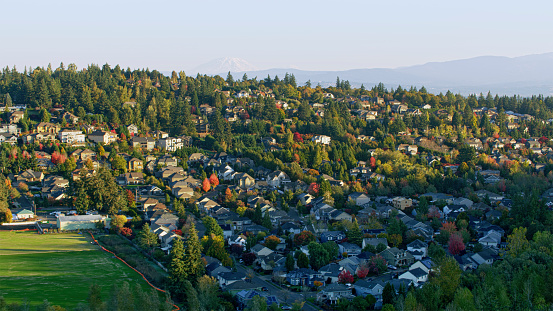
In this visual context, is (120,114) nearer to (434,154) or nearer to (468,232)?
(434,154)

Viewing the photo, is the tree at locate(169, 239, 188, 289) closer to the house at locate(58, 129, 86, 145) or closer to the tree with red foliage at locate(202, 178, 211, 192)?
the tree with red foliage at locate(202, 178, 211, 192)

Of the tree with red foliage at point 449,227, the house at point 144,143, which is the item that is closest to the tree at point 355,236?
the tree with red foliage at point 449,227

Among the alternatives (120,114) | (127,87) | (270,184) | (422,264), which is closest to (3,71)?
(127,87)

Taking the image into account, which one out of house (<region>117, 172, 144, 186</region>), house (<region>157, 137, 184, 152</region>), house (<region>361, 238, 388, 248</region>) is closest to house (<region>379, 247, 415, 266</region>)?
house (<region>361, 238, 388, 248</region>)

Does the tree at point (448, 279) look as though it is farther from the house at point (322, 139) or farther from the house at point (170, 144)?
the house at point (170, 144)

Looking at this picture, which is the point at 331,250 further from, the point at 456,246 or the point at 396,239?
the point at 456,246

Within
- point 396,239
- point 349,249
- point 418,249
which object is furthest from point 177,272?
point 418,249
